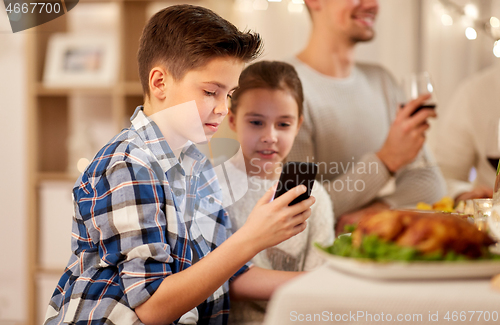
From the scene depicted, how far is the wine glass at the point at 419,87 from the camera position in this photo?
3.74 ft

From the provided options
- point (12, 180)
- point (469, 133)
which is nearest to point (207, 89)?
point (469, 133)

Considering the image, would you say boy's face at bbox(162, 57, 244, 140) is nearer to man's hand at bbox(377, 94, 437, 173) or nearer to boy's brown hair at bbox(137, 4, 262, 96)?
boy's brown hair at bbox(137, 4, 262, 96)

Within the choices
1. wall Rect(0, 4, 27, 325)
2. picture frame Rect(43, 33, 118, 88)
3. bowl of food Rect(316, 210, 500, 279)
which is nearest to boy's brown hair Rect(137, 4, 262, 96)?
bowl of food Rect(316, 210, 500, 279)

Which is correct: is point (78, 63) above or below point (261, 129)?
above

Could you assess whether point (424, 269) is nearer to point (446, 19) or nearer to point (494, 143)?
point (494, 143)

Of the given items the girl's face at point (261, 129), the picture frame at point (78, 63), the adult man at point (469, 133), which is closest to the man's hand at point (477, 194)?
the adult man at point (469, 133)

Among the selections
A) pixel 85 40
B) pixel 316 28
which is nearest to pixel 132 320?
pixel 316 28

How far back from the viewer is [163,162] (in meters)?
0.73

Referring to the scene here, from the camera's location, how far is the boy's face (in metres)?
0.75

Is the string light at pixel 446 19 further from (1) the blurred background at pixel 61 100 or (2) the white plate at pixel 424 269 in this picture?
(2) the white plate at pixel 424 269

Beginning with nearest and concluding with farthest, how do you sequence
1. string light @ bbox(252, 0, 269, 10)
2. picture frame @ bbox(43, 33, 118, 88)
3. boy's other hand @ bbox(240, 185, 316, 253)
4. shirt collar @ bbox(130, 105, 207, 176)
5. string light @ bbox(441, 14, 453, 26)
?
boy's other hand @ bbox(240, 185, 316, 253), shirt collar @ bbox(130, 105, 207, 176), string light @ bbox(252, 0, 269, 10), string light @ bbox(441, 14, 453, 26), picture frame @ bbox(43, 33, 118, 88)

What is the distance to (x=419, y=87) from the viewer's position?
45.0 inches

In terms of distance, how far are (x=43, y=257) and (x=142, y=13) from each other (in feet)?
4.06

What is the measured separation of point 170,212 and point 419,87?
0.77 meters
